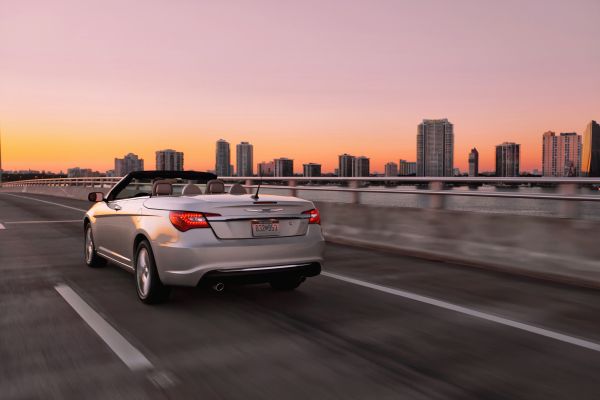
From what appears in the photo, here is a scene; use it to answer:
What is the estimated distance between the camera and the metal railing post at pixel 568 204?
26.4ft

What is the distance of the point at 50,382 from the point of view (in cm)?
390

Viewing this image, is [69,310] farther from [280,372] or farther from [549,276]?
[549,276]

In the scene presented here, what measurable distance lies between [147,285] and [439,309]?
9.99 feet

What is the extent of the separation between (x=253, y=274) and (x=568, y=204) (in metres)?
4.79

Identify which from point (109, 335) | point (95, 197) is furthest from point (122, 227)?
point (109, 335)

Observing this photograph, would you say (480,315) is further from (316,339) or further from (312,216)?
(312,216)

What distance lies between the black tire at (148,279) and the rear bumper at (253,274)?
2.15 feet

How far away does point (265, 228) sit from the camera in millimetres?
5992

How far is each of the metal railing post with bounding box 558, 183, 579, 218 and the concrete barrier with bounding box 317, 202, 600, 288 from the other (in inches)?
5.1

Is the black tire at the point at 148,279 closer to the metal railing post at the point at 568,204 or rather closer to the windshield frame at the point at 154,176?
the windshield frame at the point at 154,176

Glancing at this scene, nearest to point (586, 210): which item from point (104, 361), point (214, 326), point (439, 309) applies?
point (439, 309)

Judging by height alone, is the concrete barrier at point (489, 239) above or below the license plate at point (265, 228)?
below

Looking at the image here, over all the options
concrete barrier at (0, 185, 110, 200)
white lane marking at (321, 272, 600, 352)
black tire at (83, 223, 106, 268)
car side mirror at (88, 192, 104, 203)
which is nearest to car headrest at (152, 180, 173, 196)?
car side mirror at (88, 192, 104, 203)

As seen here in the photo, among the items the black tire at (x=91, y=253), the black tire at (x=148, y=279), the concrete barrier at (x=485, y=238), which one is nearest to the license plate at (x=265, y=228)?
the black tire at (x=148, y=279)
